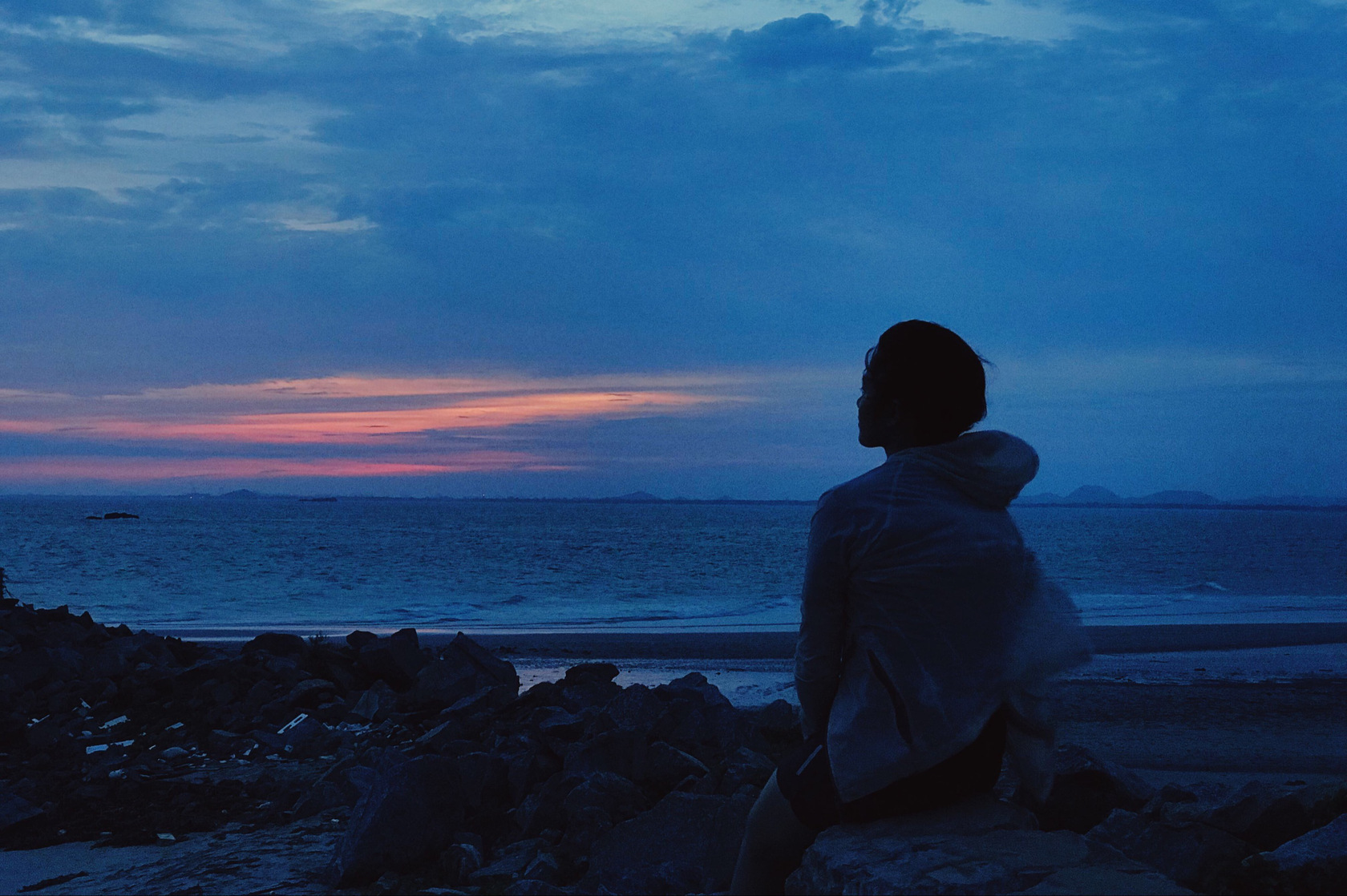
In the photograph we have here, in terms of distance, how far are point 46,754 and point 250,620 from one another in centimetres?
2030

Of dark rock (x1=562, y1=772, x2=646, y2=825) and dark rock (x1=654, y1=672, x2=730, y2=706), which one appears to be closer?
dark rock (x1=562, y1=772, x2=646, y2=825)

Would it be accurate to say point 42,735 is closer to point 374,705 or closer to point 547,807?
point 374,705

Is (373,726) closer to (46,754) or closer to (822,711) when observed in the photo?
(46,754)

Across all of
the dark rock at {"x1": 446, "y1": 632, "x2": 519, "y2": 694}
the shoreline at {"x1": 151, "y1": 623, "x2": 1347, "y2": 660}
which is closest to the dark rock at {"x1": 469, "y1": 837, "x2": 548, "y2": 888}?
the dark rock at {"x1": 446, "y1": 632, "x2": 519, "y2": 694}

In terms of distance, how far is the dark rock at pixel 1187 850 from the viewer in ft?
14.8

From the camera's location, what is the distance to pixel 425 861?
5.89 meters

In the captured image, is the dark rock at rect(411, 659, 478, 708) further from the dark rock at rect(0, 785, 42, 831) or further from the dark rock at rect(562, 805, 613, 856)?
the dark rock at rect(562, 805, 613, 856)

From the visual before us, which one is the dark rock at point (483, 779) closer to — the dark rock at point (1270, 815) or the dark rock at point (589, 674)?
the dark rock at point (589, 674)

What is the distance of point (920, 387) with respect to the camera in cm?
273

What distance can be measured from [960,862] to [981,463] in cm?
97

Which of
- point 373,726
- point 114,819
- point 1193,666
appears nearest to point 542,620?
point 1193,666

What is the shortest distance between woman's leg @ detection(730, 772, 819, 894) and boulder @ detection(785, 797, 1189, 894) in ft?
0.11

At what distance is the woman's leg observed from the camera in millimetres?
2846

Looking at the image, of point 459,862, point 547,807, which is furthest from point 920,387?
point 547,807
